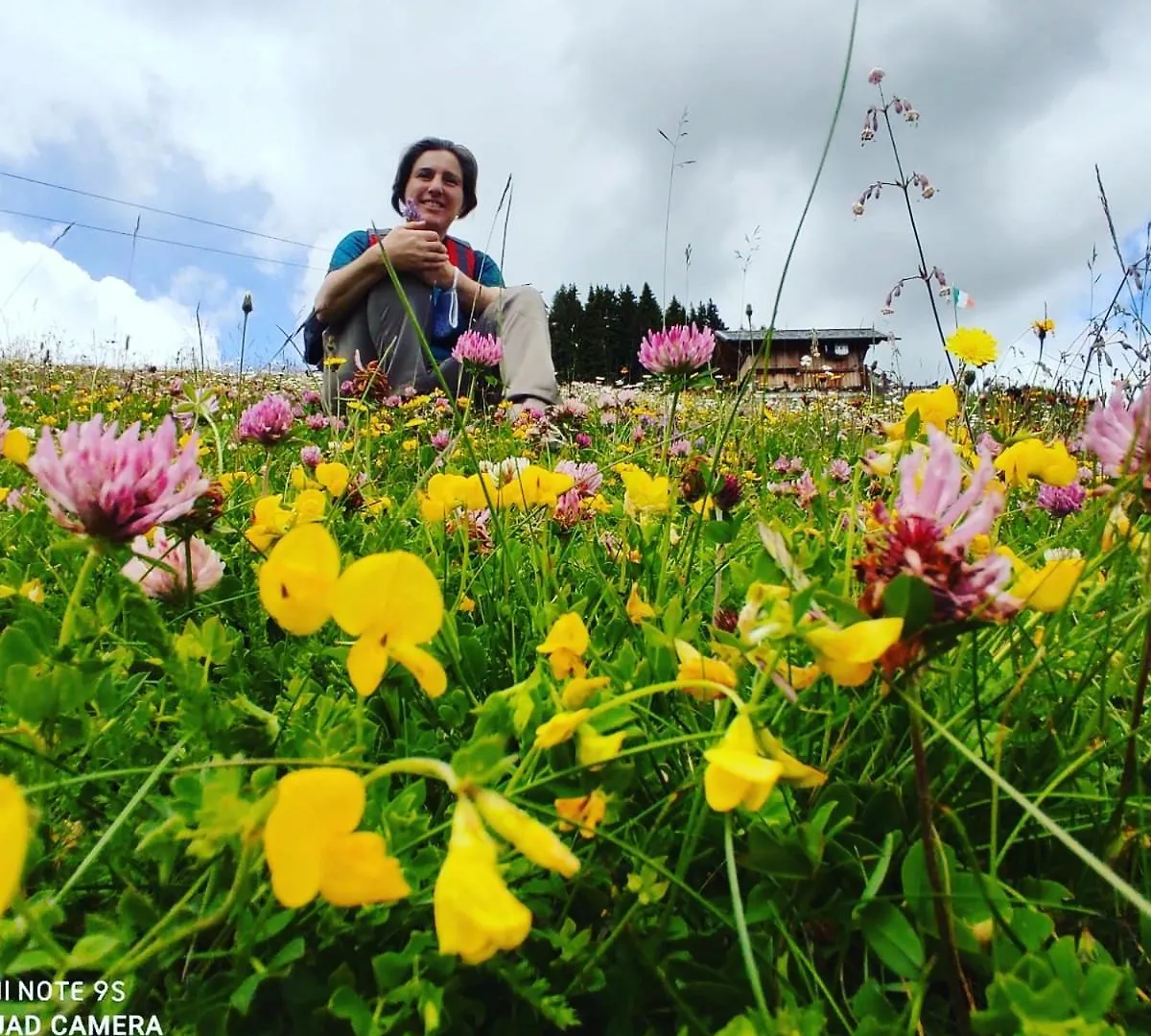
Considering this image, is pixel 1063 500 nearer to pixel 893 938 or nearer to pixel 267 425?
pixel 893 938

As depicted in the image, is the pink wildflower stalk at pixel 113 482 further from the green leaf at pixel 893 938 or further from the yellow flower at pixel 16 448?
the green leaf at pixel 893 938

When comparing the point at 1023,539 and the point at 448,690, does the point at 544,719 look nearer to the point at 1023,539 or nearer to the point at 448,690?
the point at 448,690

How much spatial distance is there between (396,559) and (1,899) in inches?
8.0

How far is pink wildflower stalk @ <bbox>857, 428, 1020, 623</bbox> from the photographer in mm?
421

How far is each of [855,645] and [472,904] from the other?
214mm

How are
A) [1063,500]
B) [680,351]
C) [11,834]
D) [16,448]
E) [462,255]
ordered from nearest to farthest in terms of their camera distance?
[11,834] < [16,448] < [1063,500] < [680,351] < [462,255]

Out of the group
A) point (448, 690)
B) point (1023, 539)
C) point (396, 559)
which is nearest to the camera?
point (396, 559)

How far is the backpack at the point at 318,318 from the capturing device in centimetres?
464

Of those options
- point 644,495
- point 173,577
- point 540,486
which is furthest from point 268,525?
point 644,495

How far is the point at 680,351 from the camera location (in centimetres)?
156

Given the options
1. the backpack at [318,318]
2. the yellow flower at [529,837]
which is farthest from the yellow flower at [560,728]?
the backpack at [318,318]

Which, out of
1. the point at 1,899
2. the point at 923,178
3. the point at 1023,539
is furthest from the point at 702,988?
the point at 923,178

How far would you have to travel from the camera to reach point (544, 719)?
70 cm

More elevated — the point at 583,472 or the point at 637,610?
the point at 583,472
